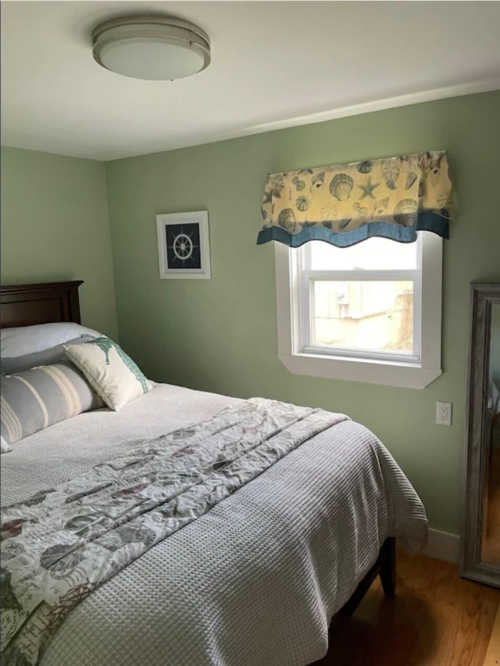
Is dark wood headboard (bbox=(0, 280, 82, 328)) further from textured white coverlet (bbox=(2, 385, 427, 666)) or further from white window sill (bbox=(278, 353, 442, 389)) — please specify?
white window sill (bbox=(278, 353, 442, 389))

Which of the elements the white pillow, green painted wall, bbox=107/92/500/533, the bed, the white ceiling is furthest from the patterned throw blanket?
the white ceiling

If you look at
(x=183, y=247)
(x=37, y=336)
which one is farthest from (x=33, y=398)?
(x=183, y=247)

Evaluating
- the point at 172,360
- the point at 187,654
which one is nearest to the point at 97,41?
the point at 187,654

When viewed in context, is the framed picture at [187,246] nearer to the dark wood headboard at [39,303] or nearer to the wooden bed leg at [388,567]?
the wooden bed leg at [388,567]

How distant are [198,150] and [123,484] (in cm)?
182

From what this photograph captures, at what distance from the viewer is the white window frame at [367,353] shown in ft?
7.39

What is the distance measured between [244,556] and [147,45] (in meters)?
1.23

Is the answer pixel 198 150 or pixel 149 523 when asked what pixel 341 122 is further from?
pixel 149 523

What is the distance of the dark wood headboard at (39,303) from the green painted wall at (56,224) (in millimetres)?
13

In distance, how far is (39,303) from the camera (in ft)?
2.05

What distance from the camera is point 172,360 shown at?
277cm

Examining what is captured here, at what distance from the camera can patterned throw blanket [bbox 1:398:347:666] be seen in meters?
0.88

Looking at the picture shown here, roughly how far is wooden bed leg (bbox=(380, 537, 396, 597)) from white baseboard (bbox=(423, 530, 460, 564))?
39cm

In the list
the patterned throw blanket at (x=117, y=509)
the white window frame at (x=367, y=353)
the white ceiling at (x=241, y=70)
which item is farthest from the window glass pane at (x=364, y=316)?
the white ceiling at (x=241, y=70)
